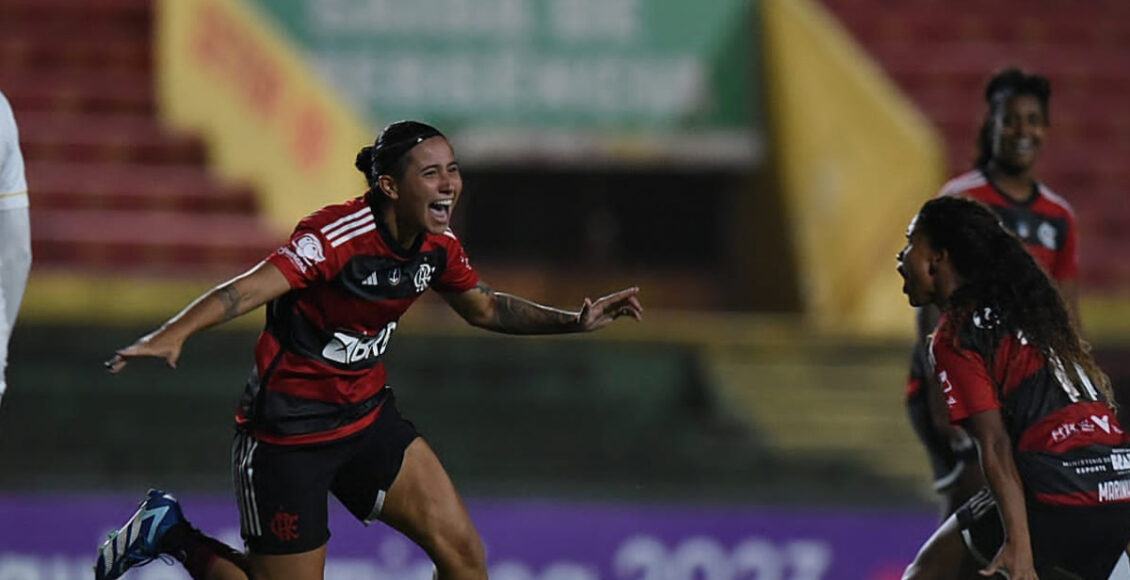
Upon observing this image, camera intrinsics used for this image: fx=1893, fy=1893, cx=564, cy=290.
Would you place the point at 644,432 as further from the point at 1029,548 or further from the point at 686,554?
the point at 1029,548

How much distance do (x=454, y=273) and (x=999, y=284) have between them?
1.49m

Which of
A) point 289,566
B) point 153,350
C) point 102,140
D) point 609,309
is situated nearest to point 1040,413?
point 609,309

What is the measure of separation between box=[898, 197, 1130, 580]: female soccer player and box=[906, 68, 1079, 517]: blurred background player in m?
1.20

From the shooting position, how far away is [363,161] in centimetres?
511

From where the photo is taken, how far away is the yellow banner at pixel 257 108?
10.7m

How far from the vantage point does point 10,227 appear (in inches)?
204

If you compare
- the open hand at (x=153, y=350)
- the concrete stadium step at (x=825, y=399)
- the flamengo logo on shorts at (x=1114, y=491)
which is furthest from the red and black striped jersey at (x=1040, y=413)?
the concrete stadium step at (x=825, y=399)

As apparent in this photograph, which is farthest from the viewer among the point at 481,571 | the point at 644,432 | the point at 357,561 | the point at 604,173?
the point at 604,173

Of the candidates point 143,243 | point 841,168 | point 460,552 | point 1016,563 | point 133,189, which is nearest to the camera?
point 1016,563

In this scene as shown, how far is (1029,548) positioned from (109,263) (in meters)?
7.02

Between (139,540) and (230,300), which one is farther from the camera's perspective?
(139,540)

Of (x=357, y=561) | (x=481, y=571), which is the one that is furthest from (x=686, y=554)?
(x=481, y=571)

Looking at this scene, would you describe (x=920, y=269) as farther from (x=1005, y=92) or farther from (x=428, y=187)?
(x=1005, y=92)

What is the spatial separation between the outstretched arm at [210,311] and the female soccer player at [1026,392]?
1.64 metres
